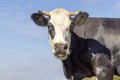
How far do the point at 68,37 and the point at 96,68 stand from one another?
2095 mm

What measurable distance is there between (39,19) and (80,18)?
1.65 metres

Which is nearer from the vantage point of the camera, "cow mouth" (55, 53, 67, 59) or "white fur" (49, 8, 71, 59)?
"cow mouth" (55, 53, 67, 59)

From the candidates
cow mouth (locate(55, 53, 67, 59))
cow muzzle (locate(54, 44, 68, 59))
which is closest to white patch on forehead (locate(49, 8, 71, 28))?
cow muzzle (locate(54, 44, 68, 59))

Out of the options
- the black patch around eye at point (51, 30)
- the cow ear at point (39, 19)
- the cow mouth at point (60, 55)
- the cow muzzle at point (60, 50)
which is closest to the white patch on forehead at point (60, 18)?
the black patch around eye at point (51, 30)

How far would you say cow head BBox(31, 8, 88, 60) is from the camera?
54.7 feet

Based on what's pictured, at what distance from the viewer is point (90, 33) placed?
63.8ft

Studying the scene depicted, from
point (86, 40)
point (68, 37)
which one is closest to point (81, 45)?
point (86, 40)

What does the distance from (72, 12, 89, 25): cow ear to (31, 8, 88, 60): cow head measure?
6.6 inches

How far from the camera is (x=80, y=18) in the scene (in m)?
18.3

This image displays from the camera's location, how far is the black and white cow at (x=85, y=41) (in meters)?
17.5

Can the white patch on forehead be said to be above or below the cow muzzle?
above

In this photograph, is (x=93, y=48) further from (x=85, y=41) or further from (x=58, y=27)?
(x=58, y=27)

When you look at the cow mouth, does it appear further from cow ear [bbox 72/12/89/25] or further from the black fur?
cow ear [bbox 72/12/89/25]

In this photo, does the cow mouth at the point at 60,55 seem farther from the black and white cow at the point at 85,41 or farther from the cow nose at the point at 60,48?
the cow nose at the point at 60,48
